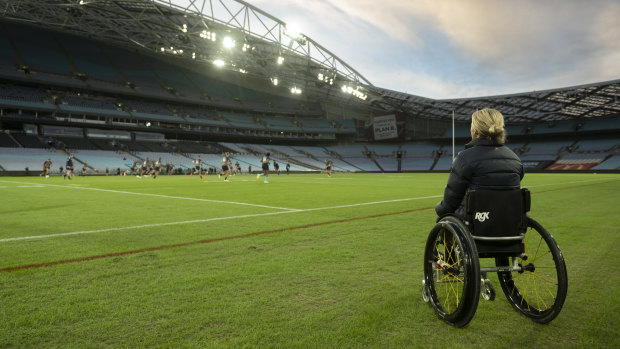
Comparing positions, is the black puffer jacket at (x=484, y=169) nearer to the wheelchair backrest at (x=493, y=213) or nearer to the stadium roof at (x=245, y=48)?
the wheelchair backrest at (x=493, y=213)

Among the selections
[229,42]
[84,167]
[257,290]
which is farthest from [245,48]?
[257,290]

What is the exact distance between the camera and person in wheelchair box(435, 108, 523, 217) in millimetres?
2572

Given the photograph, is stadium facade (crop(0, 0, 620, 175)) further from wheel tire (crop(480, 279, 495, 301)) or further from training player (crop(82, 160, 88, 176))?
wheel tire (crop(480, 279, 495, 301))

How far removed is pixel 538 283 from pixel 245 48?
3757 cm

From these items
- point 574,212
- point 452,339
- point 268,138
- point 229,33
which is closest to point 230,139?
point 268,138

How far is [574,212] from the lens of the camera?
8453 mm

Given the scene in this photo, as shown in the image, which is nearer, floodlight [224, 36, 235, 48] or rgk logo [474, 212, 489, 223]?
rgk logo [474, 212, 489, 223]

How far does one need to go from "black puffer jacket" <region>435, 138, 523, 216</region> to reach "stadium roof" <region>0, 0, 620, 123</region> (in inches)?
1246

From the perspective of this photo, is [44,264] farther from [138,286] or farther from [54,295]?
[138,286]

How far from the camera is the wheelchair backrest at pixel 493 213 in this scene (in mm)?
2555

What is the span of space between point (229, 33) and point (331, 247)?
34.0m

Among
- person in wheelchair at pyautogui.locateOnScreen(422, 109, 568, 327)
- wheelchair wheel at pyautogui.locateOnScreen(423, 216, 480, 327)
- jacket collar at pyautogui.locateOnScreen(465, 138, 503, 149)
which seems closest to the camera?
wheelchair wheel at pyautogui.locateOnScreen(423, 216, 480, 327)

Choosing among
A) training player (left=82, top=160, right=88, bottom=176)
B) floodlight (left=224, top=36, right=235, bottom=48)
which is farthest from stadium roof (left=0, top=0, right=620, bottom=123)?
training player (left=82, top=160, right=88, bottom=176)

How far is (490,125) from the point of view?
9.09 feet
